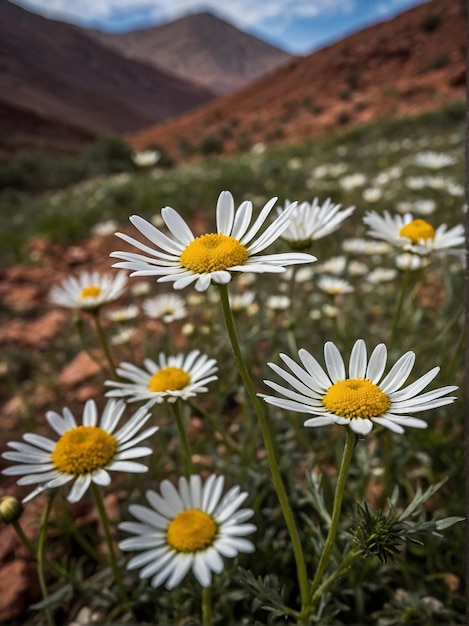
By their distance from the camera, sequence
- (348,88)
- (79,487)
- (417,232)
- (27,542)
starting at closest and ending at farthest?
(79,487)
(27,542)
(417,232)
(348,88)

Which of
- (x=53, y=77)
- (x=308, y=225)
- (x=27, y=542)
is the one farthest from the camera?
(x=53, y=77)

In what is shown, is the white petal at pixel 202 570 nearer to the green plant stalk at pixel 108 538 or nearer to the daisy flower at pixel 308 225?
the green plant stalk at pixel 108 538

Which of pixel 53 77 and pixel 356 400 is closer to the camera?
pixel 356 400

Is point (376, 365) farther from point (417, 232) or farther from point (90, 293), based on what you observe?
point (90, 293)

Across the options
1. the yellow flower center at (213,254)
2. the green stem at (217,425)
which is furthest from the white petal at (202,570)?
the yellow flower center at (213,254)

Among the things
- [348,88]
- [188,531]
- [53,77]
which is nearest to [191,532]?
[188,531]

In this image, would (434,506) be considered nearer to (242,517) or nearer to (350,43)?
(242,517)

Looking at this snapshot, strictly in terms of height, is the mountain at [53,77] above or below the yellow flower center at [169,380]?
above
